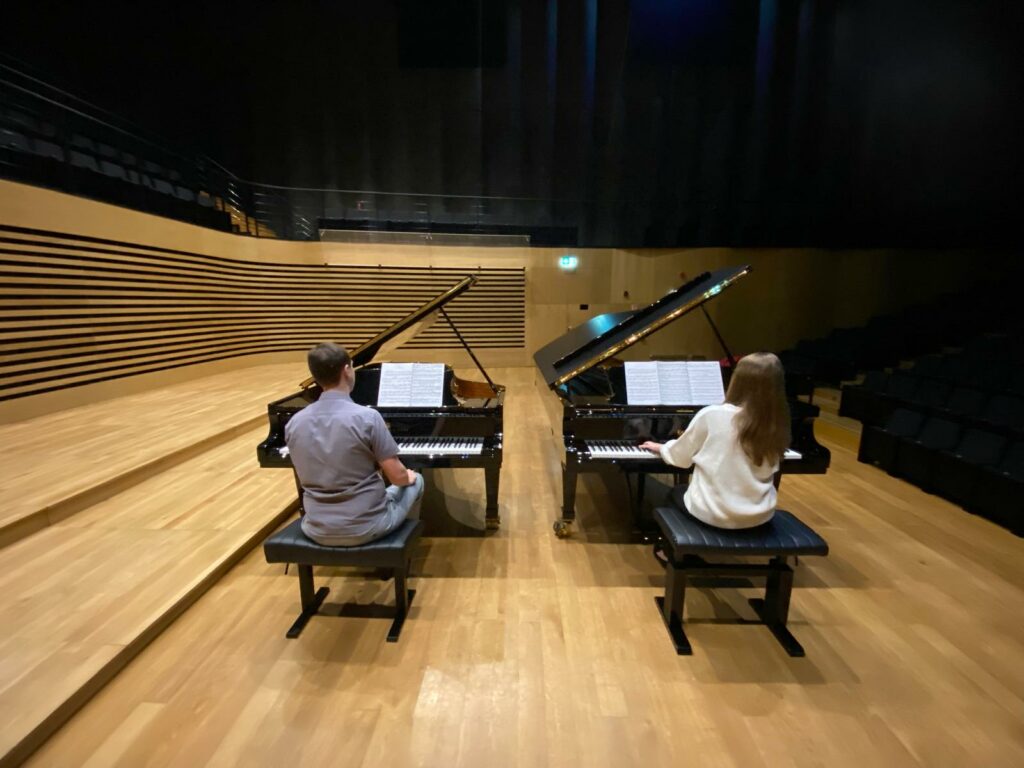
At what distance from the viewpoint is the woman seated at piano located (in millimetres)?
1857

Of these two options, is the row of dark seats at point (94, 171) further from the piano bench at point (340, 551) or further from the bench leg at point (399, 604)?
the bench leg at point (399, 604)

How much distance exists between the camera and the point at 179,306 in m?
7.20

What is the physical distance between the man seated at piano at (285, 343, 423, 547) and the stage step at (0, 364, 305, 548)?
226 centimetres

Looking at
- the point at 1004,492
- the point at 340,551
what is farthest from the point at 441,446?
the point at 1004,492

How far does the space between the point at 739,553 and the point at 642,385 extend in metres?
1.22

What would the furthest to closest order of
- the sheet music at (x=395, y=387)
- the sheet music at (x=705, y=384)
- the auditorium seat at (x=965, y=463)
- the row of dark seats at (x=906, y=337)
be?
the row of dark seats at (x=906, y=337) → the auditorium seat at (x=965, y=463) → the sheet music at (x=395, y=387) → the sheet music at (x=705, y=384)

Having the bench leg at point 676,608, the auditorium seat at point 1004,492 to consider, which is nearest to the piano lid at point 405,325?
the bench leg at point 676,608

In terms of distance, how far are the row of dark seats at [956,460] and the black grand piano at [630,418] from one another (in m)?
1.72

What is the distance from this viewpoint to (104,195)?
18.8ft

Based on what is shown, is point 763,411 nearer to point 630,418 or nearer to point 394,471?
point 630,418

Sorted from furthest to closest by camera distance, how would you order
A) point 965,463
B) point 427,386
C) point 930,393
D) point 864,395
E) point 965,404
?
point 864,395 → point 930,393 → point 965,404 → point 965,463 → point 427,386

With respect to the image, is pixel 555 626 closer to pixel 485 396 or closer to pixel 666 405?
pixel 666 405

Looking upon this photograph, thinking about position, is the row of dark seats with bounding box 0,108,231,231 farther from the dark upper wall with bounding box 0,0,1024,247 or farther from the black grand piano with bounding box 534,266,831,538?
the black grand piano with bounding box 534,266,831,538

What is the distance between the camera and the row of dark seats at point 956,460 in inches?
127
